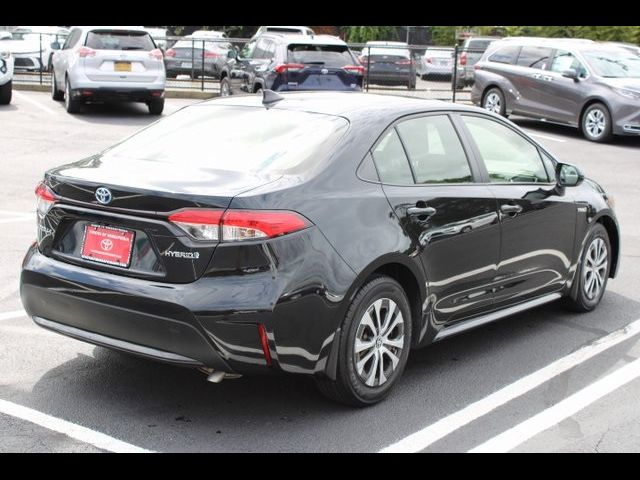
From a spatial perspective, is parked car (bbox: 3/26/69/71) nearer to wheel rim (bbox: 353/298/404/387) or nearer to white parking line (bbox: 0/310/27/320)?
white parking line (bbox: 0/310/27/320)

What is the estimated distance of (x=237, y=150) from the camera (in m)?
5.19

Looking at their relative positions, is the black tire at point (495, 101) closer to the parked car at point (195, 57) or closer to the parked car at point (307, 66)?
the parked car at point (307, 66)

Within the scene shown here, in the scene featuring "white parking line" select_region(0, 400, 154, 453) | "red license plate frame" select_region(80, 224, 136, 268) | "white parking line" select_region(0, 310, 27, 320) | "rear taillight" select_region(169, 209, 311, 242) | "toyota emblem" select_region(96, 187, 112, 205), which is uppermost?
"toyota emblem" select_region(96, 187, 112, 205)

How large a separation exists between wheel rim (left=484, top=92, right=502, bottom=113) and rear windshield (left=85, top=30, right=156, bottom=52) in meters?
7.04

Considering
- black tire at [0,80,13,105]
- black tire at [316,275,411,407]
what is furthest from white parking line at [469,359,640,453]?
black tire at [0,80,13,105]

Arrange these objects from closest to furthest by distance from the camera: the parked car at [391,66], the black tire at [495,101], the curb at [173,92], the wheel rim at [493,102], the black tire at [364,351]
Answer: the black tire at [364,351] < the black tire at [495,101] < the wheel rim at [493,102] < the curb at [173,92] < the parked car at [391,66]

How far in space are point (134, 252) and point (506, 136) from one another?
2.71 m

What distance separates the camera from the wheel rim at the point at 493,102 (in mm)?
20677

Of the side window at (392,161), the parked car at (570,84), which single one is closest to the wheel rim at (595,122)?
the parked car at (570,84)

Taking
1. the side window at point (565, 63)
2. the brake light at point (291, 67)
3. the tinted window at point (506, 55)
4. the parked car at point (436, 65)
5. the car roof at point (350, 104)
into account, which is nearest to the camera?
the car roof at point (350, 104)

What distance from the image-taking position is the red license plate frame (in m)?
4.70

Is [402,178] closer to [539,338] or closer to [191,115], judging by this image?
[191,115]
